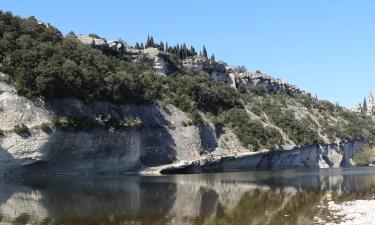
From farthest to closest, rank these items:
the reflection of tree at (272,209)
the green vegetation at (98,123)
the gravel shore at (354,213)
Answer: the green vegetation at (98,123) → the reflection of tree at (272,209) → the gravel shore at (354,213)

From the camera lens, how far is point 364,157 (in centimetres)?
16550

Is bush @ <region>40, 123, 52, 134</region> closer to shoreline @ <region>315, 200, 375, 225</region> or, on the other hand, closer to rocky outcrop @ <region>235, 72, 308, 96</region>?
shoreline @ <region>315, 200, 375, 225</region>

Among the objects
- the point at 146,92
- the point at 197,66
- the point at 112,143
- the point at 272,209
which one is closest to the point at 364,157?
the point at 197,66

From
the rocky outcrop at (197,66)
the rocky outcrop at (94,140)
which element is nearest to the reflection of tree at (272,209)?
the rocky outcrop at (94,140)

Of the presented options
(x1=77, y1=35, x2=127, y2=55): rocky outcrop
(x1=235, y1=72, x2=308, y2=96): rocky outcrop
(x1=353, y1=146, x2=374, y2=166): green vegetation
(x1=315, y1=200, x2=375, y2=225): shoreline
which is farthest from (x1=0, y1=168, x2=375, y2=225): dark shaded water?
(x1=353, y1=146, x2=374, y2=166): green vegetation

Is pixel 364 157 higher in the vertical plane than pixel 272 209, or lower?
higher

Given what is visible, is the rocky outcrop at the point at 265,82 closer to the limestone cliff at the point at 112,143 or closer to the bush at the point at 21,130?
the limestone cliff at the point at 112,143

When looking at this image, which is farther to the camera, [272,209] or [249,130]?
[249,130]

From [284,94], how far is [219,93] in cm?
5428

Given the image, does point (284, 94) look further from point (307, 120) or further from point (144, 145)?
point (144, 145)

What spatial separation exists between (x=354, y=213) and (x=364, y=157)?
142345 millimetres

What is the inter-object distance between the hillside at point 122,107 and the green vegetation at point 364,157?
58.6 ft

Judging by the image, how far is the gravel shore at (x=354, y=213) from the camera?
91.1ft

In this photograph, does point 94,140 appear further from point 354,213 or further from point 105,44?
point 354,213
